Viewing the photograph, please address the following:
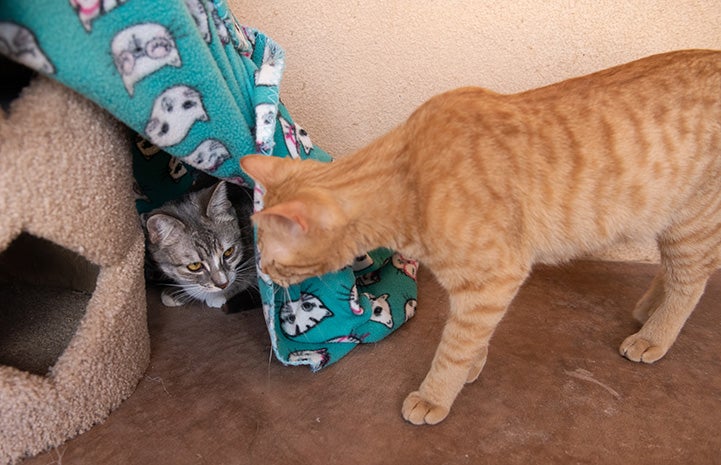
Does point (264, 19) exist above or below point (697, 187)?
above

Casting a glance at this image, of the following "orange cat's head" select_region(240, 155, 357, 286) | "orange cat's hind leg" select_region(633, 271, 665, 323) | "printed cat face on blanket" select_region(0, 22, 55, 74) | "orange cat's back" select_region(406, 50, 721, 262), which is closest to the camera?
"printed cat face on blanket" select_region(0, 22, 55, 74)

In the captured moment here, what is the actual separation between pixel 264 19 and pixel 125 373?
1190 mm

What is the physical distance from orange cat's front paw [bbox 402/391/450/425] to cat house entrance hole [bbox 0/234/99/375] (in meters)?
0.88

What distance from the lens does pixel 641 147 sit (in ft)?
3.91

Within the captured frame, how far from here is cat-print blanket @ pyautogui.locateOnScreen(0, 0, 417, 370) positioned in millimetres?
982

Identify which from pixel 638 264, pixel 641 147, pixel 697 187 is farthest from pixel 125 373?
pixel 638 264

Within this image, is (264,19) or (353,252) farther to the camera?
(264,19)

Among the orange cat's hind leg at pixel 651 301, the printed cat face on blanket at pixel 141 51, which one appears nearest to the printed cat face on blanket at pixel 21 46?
the printed cat face on blanket at pixel 141 51

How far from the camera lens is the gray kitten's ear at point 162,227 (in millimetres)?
1574

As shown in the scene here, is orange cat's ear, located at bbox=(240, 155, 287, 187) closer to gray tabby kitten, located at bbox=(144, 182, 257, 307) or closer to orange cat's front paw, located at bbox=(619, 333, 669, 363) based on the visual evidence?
gray tabby kitten, located at bbox=(144, 182, 257, 307)

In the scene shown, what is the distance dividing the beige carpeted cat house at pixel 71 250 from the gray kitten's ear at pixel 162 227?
0.75ft

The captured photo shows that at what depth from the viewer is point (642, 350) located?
143 centimetres

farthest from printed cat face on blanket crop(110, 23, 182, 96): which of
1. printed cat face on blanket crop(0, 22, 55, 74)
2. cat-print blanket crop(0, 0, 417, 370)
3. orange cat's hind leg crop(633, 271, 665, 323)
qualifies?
orange cat's hind leg crop(633, 271, 665, 323)

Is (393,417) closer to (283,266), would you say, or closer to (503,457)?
(503,457)
